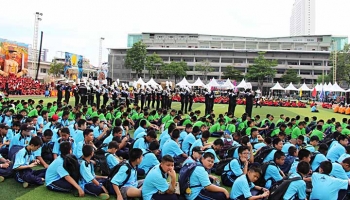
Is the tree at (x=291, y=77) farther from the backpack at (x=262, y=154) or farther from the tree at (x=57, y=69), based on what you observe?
the backpack at (x=262, y=154)

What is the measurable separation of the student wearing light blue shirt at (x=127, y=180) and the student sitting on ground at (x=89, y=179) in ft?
1.42

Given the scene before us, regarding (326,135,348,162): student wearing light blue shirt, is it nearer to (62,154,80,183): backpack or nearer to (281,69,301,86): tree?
(62,154,80,183): backpack

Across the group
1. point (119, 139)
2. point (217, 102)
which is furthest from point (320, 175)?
point (217, 102)

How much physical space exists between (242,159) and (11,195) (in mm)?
4065

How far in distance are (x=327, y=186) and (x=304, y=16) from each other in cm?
12629

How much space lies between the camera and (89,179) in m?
5.18

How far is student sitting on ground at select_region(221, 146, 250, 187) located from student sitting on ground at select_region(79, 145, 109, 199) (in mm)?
2313

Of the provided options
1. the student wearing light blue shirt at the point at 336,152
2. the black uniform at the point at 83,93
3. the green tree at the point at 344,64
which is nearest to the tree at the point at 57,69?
the black uniform at the point at 83,93

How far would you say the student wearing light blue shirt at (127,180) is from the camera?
4820mm

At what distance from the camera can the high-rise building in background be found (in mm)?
115125

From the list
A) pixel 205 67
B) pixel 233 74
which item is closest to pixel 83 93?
pixel 233 74

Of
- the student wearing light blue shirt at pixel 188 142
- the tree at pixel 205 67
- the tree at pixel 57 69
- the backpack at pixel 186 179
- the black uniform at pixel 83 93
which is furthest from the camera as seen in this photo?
the tree at pixel 205 67

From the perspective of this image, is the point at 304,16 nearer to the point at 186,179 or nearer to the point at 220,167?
the point at 220,167

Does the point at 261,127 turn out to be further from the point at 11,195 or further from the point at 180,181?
the point at 11,195
